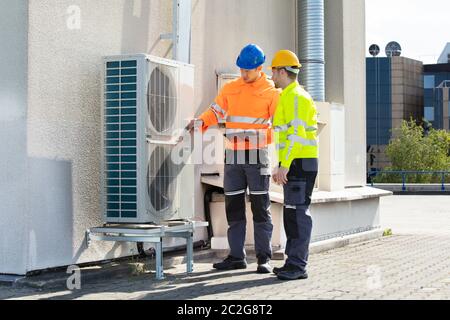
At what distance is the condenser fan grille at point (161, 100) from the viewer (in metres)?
7.09

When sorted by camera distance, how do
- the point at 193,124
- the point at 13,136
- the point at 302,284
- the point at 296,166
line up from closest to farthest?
the point at 13,136 → the point at 302,284 → the point at 296,166 → the point at 193,124

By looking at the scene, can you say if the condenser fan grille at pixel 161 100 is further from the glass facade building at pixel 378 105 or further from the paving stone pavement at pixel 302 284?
the glass facade building at pixel 378 105

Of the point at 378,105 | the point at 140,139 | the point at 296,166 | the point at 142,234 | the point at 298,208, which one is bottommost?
the point at 142,234

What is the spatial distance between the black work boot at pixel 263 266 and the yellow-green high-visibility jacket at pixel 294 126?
99cm

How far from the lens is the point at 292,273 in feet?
23.6

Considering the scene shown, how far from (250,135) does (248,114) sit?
0.19 metres

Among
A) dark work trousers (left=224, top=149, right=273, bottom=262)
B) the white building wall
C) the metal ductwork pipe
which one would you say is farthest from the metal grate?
the metal ductwork pipe

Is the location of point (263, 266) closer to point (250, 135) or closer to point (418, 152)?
point (250, 135)

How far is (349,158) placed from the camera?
12062mm

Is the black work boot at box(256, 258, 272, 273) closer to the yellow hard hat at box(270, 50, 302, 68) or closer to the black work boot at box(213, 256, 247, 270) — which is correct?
the black work boot at box(213, 256, 247, 270)

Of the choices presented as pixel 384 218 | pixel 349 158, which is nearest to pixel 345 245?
pixel 349 158

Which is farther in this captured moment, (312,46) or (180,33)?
(312,46)

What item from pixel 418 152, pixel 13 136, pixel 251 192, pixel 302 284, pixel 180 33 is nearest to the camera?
pixel 13 136

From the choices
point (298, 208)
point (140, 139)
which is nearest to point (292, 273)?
point (298, 208)
